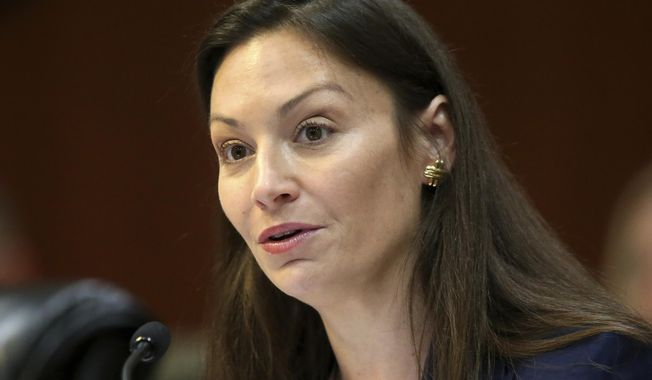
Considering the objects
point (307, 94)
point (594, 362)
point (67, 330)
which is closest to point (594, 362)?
point (594, 362)

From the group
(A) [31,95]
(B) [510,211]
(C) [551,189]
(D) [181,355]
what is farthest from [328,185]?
(A) [31,95]

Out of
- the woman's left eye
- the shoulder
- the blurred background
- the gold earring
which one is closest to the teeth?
the woman's left eye

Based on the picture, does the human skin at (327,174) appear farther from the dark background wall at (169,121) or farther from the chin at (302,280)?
the dark background wall at (169,121)

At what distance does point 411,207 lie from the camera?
6.08ft

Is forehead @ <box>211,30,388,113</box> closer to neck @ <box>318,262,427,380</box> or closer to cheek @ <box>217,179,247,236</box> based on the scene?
cheek @ <box>217,179,247,236</box>

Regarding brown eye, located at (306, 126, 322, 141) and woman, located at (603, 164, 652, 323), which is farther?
woman, located at (603, 164, 652, 323)

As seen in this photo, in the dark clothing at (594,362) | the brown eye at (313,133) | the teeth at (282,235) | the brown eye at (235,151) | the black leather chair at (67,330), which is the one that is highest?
the brown eye at (313,133)

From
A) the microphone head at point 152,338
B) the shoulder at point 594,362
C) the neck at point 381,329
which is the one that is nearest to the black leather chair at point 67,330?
the microphone head at point 152,338

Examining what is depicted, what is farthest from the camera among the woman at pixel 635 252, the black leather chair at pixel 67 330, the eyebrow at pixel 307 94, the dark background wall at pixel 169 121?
the dark background wall at pixel 169 121

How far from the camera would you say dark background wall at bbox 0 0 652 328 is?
3.80 metres

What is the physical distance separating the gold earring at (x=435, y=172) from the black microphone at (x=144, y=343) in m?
0.49

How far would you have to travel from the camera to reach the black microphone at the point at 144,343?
5.87 feet

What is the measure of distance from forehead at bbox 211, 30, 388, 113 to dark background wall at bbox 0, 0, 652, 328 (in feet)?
6.52

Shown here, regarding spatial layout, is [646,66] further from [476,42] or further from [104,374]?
[104,374]
